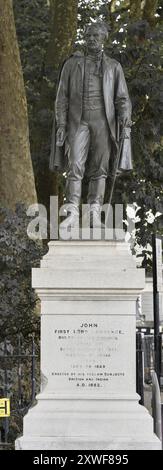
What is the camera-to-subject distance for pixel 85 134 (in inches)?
472

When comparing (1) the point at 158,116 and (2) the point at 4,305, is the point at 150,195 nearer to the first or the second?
(1) the point at 158,116

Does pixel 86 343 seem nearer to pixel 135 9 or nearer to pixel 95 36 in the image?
pixel 95 36

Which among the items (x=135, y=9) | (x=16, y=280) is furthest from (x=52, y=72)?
(x=16, y=280)

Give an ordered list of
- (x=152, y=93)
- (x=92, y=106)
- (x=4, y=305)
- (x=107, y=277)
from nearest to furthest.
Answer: (x=107, y=277) < (x=92, y=106) < (x=4, y=305) < (x=152, y=93)

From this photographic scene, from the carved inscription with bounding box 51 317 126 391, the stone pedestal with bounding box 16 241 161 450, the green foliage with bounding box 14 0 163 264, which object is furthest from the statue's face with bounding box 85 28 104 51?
the green foliage with bounding box 14 0 163 264

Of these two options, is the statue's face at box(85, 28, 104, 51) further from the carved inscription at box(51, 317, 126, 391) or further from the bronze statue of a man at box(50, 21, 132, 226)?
the carved inscription at box(51, 317, 126, 391)

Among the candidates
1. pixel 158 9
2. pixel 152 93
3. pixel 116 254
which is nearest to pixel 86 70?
pixel 116 254

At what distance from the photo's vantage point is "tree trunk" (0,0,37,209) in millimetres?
16906

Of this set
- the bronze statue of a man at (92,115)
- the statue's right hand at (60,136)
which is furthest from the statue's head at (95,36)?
the statue's right hand at (60,136)

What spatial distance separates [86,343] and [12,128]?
6.88 meters

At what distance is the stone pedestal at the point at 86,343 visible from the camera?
10.9 metres

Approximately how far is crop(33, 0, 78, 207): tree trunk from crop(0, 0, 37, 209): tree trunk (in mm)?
2532

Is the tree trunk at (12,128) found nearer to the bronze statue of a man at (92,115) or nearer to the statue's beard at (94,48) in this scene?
the bronze statue of a man at (92,115)

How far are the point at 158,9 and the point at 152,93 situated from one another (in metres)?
4.16
